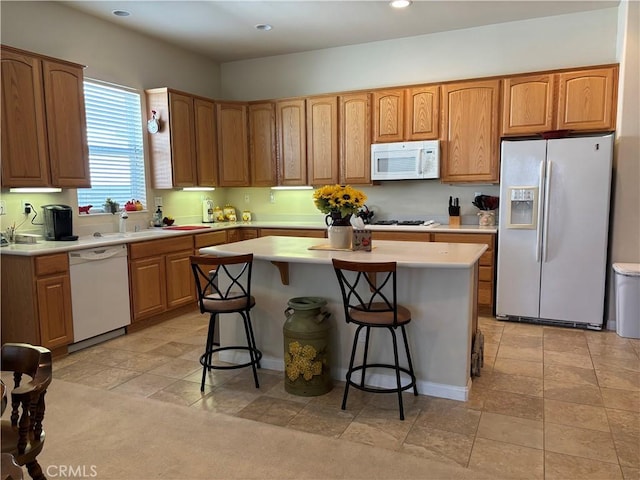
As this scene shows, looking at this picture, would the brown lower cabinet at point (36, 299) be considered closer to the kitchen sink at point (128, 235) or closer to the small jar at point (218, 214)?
the kitchen sink at point (128, 235)

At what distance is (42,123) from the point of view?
3676 millimetres

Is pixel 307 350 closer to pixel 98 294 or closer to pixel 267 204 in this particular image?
pixel 98 294

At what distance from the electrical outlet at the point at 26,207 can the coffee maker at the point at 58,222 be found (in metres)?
0.10

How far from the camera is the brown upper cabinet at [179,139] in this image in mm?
5012

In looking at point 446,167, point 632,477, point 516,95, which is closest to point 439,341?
point 632,477

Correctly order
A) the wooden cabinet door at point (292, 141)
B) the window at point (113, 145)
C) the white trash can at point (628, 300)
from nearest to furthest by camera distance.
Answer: the white trash can at point (628, 300)
the window at point (113, 145)
the wooden cabinet door at point (292, 141)

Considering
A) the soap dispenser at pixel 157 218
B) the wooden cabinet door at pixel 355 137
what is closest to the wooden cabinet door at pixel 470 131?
the wooden cabinet door at pixel 355 137

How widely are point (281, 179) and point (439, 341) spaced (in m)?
3.41

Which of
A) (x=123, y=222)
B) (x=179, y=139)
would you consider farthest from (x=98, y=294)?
(x=179, y=139)

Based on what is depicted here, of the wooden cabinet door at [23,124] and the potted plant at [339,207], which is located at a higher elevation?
the wooden cabinet door at [23,124]

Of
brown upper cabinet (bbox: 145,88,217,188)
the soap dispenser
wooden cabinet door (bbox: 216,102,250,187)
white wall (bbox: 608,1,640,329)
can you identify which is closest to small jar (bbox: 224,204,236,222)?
wooden cabinet door (bbox: 216,102,250,187)

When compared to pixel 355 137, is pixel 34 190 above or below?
below

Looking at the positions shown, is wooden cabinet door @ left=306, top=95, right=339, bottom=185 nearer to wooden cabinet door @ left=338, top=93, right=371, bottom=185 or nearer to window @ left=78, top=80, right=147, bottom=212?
wooden cabinet door @ left=338, top=93, right=371, bottom=185

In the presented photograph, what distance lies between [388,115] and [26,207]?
141 inches
